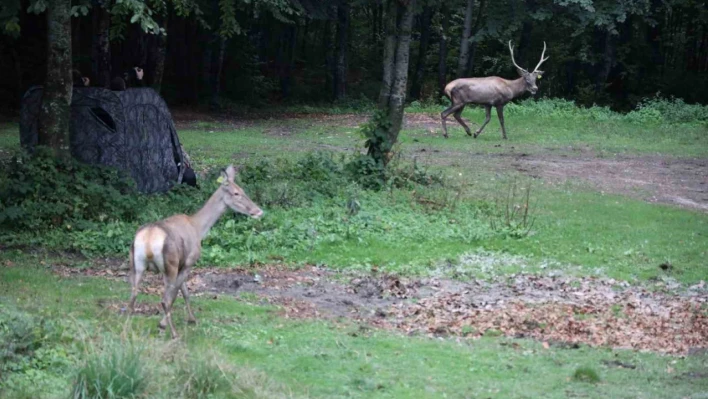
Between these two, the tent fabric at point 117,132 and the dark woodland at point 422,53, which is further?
the dark woodland at point 422,53

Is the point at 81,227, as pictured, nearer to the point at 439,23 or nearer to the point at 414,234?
the point at 414,234

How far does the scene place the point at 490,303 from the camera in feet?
36.2

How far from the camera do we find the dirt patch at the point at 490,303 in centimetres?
980

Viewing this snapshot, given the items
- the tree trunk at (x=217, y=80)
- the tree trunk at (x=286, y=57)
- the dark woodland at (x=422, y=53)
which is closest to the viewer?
the dark woodland at (x=422, y=53)

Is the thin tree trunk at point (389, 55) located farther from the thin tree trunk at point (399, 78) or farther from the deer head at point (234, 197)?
the deer head at point (234, 197)

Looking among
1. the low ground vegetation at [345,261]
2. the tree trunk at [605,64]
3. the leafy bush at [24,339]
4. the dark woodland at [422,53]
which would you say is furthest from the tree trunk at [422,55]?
the leafy bush at [24,339]

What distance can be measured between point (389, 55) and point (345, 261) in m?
7.17

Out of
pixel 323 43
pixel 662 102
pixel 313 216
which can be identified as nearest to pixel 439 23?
pixel 323 43

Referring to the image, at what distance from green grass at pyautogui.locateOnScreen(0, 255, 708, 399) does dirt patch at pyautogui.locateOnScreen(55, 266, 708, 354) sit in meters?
0.43

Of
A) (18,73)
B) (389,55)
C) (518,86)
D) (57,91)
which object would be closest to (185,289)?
(57,91)

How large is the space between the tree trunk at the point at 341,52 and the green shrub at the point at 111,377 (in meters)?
31.2

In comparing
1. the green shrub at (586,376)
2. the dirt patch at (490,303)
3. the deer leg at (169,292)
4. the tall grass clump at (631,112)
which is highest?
the tall grass clump at (631,112)

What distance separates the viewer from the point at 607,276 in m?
12.4

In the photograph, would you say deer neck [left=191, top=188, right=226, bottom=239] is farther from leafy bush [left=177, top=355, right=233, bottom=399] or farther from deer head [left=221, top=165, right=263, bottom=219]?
leafy bush [left=177, top=355, right=233, bottom=399]
